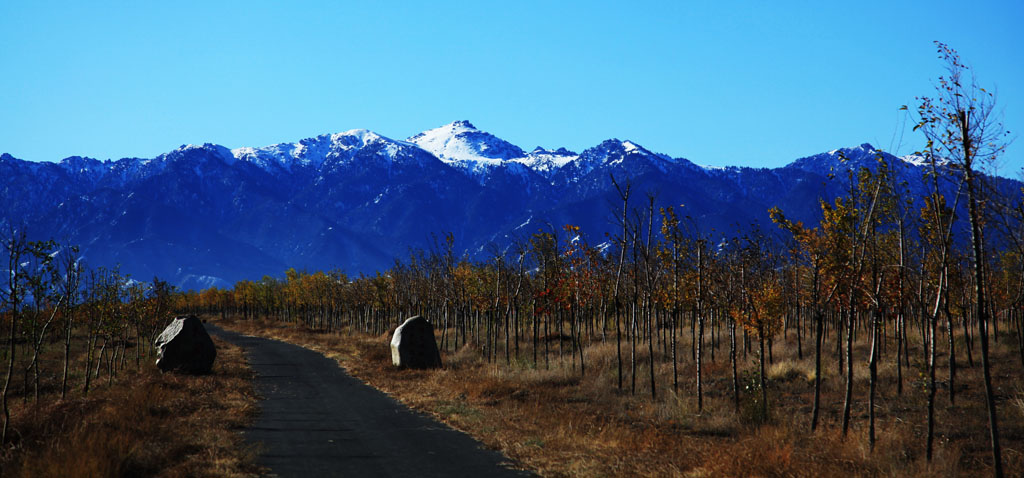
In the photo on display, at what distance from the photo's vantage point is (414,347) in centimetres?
3186

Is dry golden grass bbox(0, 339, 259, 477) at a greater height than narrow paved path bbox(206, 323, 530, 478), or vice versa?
dry golden grass bbox(0, 339, 259, 477)

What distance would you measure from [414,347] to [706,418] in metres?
16.4

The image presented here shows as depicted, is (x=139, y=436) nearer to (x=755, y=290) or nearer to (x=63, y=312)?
(x=63, y=312)

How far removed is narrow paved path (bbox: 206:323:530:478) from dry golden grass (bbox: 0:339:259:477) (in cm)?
73

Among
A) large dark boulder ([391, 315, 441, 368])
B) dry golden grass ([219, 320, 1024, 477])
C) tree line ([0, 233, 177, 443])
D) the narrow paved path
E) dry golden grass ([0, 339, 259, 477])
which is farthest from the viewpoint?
large dark boulder ([391, 315, 441, 368])

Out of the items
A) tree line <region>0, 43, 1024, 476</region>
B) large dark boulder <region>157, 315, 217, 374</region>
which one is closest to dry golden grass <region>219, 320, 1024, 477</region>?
tree line <region>0, 43, 1024, 476</region>

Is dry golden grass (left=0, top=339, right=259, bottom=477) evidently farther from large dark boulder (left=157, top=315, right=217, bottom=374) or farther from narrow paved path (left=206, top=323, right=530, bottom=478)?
large dark boulder (left=157, top=315, right=217, bottom=374)

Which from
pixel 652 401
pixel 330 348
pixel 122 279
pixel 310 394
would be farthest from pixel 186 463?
pixel 330 348

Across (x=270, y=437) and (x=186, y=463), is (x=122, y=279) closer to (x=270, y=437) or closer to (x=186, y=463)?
(x=270, y=437)

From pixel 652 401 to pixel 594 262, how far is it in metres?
17.2

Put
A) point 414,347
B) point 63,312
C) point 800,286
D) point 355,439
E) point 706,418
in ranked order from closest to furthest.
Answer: point 355,439
point 706,418
point 63,312
point 414,347
point 800,286

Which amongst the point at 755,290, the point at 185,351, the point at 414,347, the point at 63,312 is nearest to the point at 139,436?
the point at 63,312

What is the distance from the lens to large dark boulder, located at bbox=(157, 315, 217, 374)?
29219mm

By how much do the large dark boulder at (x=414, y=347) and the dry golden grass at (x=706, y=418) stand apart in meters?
0.78
